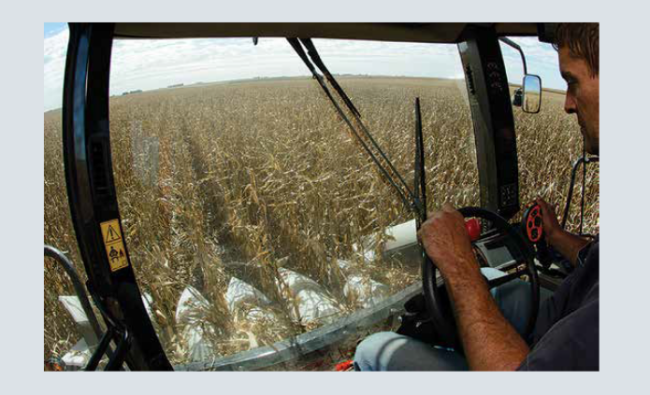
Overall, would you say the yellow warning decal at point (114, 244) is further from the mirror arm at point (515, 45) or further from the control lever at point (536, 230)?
the mirror arm at point (515, 45)

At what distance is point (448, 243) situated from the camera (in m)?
1.48

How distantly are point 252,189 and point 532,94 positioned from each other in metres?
1.61

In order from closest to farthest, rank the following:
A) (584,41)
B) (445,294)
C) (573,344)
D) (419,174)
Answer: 1. (573,344)
2. (584,41)
3. (445,294)
4. (419,174)

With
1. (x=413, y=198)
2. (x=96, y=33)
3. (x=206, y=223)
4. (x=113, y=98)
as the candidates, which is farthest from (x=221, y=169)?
(x=413, y=198)

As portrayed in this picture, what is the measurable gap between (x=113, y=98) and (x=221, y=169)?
51 centimetres

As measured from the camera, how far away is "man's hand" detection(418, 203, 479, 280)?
143cm

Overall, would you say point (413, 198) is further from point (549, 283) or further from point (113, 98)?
point (113, 98)

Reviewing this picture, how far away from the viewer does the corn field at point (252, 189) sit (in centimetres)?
156

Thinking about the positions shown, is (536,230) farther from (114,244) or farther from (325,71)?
(114,244)

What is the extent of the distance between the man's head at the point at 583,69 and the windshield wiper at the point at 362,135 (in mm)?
859

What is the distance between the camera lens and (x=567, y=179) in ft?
10.1

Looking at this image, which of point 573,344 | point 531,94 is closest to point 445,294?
point 573,344

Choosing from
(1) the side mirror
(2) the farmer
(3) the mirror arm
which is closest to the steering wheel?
(2) the farmer

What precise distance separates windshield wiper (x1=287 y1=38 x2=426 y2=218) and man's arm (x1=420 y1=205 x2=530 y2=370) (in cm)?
62
